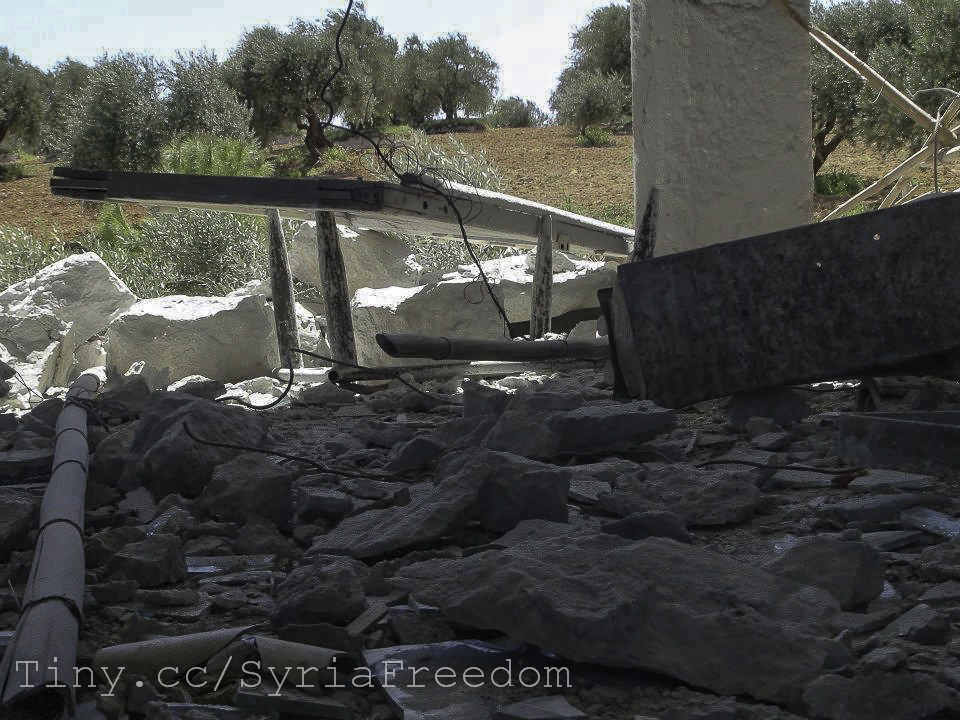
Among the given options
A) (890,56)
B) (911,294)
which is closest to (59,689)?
(911,294)

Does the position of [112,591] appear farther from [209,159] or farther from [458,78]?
[458,78]

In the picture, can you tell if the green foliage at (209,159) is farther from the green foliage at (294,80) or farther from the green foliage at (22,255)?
the green foliage at (294,80)

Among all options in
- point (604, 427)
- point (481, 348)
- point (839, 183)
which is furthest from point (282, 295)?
point (839, 183)

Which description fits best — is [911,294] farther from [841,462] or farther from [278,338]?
[278,338]

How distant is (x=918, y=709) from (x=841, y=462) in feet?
5.98

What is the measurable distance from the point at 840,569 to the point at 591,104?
1041 inches

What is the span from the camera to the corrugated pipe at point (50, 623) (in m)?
1.79

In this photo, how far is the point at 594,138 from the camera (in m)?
26.0

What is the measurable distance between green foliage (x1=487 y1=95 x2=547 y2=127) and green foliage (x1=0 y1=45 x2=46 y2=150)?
1498 centimetres

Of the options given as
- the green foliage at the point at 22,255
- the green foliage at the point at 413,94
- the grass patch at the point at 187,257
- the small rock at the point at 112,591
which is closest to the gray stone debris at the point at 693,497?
the small rock at the point at 112,591

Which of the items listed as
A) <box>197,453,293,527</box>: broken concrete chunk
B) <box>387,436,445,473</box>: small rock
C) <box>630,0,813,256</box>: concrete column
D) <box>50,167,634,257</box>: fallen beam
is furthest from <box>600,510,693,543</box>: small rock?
<box>50,167,634,257</box>: fallen beam

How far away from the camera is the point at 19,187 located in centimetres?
2442

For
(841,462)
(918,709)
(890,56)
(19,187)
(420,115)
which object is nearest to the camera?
(918,709)

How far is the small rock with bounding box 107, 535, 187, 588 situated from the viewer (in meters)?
2.63
